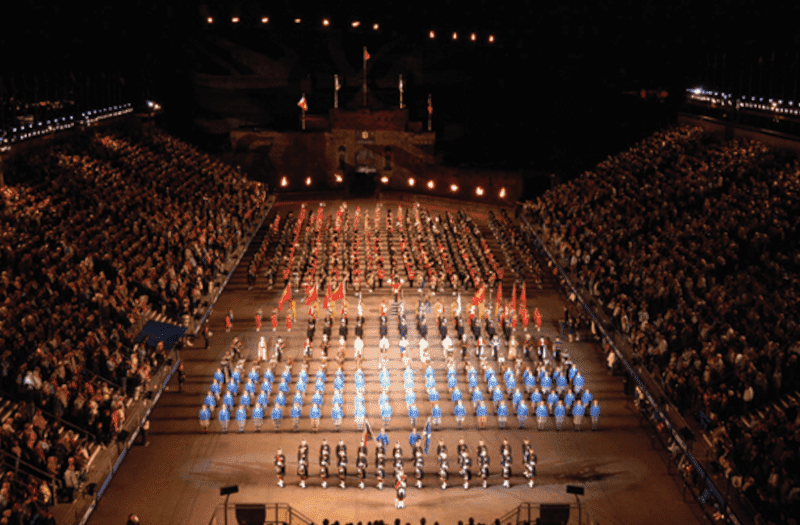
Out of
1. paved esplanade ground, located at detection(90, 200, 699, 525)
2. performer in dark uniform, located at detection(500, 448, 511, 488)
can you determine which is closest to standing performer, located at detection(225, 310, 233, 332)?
paved esplanade ground, located at detection(90, 200, 699, 525)

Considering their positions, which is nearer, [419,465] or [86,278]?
[419,465]

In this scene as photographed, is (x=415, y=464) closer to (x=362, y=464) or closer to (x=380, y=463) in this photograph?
(x=380, y=463)

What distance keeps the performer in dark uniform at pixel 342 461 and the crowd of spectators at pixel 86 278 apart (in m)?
6.29

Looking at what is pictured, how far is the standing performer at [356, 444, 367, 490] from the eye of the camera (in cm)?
2228

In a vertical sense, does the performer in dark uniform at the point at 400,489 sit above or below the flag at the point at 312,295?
below

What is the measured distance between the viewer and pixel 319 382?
2623 cm

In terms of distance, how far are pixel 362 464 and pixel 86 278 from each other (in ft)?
41.9

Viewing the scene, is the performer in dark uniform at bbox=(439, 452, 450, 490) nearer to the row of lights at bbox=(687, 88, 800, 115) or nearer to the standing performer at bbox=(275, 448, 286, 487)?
the standing performer at bbox=(275, 448, 286, 487)

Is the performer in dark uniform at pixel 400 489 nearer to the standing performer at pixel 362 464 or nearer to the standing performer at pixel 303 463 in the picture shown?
the standing performer at pixel 362 464

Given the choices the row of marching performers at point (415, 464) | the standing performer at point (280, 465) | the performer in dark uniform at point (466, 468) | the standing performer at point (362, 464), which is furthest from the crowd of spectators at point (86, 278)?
the performer in dark uniform at point (466, 468)

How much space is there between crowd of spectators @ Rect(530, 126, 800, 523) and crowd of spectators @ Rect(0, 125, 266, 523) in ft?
55.0

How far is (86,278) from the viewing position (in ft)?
92.2

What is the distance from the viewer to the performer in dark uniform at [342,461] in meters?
22.2

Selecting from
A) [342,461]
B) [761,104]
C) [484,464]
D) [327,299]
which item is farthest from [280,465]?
[761,104]
